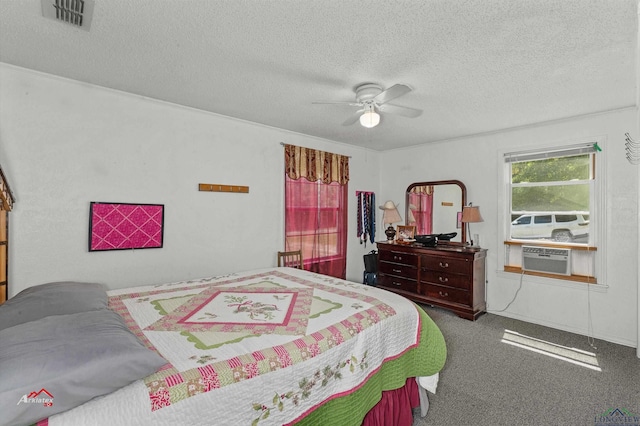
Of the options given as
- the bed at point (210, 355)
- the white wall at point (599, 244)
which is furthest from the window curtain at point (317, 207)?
the bed at point (210, 355)

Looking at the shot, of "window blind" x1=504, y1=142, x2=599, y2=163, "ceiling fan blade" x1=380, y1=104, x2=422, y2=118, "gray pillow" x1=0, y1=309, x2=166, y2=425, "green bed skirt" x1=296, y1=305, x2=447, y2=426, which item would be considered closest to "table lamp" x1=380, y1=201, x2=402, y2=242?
"window blind" x1=504, y1=142, x2=599, y2=163

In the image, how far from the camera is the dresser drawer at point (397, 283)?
4414 mm

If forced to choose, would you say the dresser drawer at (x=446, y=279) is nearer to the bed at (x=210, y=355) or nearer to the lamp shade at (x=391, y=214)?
the lamp shade at (x=391, y=214)

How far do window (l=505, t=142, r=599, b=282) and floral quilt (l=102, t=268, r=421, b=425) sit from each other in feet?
8.97

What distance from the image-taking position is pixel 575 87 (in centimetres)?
263

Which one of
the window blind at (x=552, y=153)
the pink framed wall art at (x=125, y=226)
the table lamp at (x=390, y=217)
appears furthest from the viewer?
the table lamp at (x=390, y=217)

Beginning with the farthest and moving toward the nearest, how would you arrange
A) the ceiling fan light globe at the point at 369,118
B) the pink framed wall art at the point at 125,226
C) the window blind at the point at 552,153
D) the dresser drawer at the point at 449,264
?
the dresser drawer at the point at 449,264, the window blind at the point at 552,153, the pink framed wall art at the point at 125,226, the ceiling fan light globe at the point at 369,118

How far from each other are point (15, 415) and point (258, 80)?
2443 mm

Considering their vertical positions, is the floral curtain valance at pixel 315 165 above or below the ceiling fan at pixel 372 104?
below

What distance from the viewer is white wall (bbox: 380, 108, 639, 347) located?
3.18 meters

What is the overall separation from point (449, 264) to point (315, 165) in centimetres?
231

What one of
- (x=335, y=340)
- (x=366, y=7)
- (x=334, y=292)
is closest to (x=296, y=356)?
(x=335, y=340)

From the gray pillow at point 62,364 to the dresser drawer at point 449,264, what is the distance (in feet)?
12.0

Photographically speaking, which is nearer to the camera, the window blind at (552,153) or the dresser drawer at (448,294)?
the window blind at (552,153)
